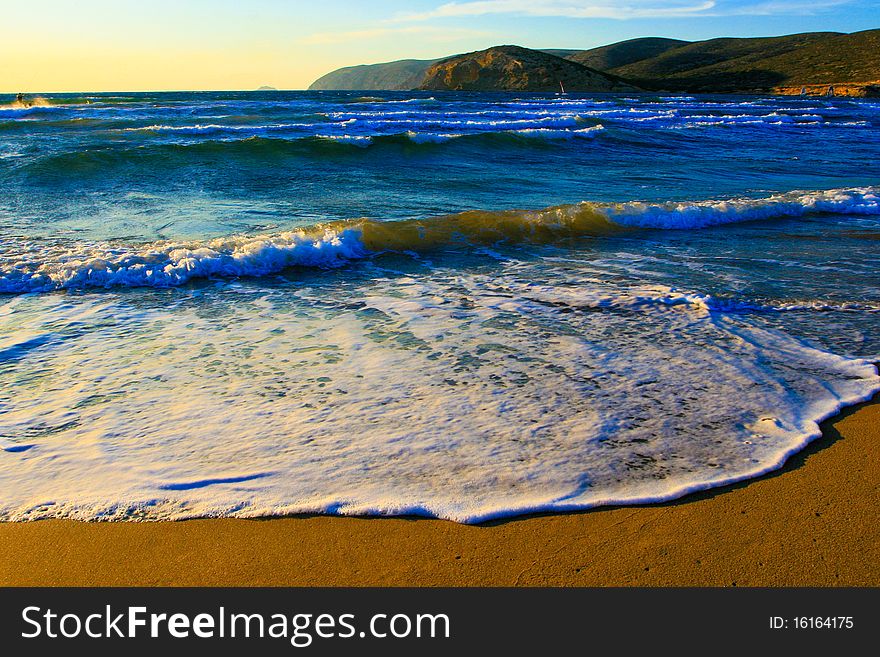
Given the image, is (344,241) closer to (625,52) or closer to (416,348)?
(416,348)

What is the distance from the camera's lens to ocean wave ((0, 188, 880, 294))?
6.34m

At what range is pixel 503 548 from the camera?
2.46 meters

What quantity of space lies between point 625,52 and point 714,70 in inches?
1940

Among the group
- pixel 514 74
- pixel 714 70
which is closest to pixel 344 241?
pixel 514 74

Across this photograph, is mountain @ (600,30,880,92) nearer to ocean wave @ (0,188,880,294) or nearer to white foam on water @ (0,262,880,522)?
ocean wave @ (0,188,880,294)

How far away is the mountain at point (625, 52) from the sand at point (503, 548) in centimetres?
14322

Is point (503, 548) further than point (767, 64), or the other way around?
point (767, 64)

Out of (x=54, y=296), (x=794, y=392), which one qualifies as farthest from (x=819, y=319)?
(x=54, y=296)

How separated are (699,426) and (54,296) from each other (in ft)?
18.1

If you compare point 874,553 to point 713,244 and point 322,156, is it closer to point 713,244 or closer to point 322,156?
point 713,244

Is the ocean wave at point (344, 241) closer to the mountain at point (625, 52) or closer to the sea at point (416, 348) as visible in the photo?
the sea at point (416, 348)

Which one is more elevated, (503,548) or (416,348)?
(416,348)

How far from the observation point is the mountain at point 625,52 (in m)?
138

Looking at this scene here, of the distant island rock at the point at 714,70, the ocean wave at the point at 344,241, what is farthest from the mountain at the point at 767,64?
the ocean wave at the point at 344,241
